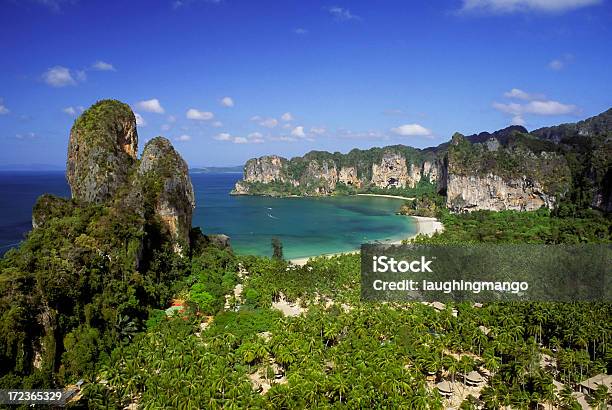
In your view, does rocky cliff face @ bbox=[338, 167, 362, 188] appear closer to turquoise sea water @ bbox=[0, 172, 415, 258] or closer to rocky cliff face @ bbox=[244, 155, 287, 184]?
rocky cliff face @ bbox=[244, 155, 287, 184]

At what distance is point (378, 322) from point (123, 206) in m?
24.4

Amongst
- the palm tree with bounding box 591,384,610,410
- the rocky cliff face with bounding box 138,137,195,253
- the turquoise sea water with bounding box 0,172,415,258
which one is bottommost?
the palm tree with bounding box 591,384,610,410

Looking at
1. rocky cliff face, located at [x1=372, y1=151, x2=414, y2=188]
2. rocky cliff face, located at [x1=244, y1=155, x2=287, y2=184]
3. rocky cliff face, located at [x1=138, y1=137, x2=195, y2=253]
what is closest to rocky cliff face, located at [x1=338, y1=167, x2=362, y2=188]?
rocky cliff face, located at [x1=372, y1=151, x2=414, y2=188]

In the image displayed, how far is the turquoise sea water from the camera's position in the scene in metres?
64.9

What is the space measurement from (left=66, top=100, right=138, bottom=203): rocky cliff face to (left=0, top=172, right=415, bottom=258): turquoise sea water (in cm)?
1788

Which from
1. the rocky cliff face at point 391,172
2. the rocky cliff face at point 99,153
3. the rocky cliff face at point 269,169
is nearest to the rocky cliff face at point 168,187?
the rocky cliff face at point 99,153

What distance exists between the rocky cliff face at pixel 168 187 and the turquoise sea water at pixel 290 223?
52.0 ft

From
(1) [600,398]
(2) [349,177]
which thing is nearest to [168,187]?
(1) [600,398]

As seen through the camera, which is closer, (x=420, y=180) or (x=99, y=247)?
(x=99, y=247)

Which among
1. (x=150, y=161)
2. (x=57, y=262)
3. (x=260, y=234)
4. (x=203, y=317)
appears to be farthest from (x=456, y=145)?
(x=57, y=262)

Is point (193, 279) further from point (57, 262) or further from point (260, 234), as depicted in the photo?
point (260, 234)

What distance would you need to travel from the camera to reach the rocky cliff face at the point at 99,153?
44.1 meters

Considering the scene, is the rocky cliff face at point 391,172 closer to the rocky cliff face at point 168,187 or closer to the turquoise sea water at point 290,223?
the turquoise sea water at point 290,223

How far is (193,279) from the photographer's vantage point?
1574 inches
